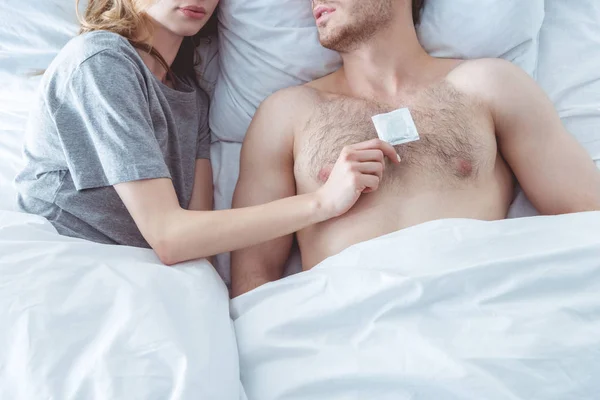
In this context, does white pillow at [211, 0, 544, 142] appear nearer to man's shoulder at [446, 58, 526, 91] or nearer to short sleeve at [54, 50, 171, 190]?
man's shoulder at [446, 58, 526, 91]

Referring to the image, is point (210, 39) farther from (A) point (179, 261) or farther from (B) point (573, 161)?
(B) point (573, 161)

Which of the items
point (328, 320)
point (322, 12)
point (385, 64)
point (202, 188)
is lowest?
point (202, 188)

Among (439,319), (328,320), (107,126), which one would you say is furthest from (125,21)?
(439,319)

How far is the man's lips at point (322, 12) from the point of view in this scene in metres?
1.57

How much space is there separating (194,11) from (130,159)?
456mm

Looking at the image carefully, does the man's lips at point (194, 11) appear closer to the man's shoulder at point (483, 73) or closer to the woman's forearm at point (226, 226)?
the woman's forearm at point (226, 226)

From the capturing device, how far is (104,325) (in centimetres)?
104

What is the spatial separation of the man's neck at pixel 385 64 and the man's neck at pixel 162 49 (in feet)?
1.46

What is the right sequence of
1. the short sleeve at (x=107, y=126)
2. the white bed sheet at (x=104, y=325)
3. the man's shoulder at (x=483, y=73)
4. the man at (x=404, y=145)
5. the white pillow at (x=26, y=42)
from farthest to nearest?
the white pillow at (x=26, y=42)
the man's shoulder at (x=483, y=73)
the man at (x=404, y=145)
the short sleeve at (x=107, y=126)
the white bed sheet at (x=104, y=325)

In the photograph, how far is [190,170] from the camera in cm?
154

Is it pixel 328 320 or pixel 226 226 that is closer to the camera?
pixel 328 320

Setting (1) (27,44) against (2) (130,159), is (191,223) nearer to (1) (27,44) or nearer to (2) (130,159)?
(2) (130,159)

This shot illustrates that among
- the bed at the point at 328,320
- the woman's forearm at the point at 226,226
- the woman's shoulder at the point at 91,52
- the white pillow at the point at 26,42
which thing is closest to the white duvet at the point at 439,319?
the bed at the point at 328,320

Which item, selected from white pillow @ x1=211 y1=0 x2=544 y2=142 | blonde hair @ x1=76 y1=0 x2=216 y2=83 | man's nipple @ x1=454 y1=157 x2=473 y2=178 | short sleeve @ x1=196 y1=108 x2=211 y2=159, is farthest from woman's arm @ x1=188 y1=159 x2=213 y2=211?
man's nipple @ x1=454 y1=157 x2=473 y2=178
